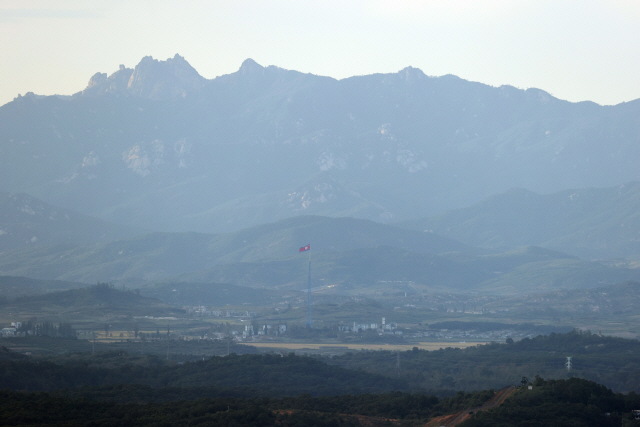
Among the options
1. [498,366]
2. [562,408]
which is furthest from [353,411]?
[498,366]

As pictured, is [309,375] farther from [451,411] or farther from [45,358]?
[451,411]

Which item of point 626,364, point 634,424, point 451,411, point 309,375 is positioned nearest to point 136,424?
point 451,411

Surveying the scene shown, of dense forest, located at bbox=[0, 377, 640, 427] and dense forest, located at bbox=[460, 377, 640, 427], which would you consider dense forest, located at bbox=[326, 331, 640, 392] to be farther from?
dense forest, located at bbox=[460, 377, 640, 427]

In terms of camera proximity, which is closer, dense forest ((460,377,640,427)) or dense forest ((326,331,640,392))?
dense forest ((460,377,640,427))

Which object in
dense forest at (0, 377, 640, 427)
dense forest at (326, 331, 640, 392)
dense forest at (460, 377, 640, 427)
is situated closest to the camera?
dense forest at (460, 377, 640, 427)

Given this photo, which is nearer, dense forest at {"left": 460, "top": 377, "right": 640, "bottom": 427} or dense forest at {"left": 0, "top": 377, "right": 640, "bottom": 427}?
dense forest at {"left": 460, "top": 377, "right": 640, "bottom": 427}

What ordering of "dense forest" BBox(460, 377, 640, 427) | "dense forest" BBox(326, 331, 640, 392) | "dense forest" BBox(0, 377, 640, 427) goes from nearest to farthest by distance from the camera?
"dense forest" BBox(460, 377, 640, 427) → "dense forest" BBox(0, 377, 640, 427) → "dense forest" BBox(326, 331, 640, 392)

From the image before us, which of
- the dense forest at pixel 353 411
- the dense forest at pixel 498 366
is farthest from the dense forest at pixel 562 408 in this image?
the dense forest at pixel 498 366

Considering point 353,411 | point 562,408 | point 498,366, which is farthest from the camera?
point 498,366

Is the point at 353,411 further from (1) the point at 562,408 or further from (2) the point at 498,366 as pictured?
(2) the point at 498,366

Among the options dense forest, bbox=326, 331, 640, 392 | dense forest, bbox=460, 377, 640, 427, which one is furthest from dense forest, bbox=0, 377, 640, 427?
dense forest, bbox=326, 331, 640, 392

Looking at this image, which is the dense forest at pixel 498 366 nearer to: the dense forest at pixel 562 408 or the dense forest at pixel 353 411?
the dense forest at pixel 353 411
